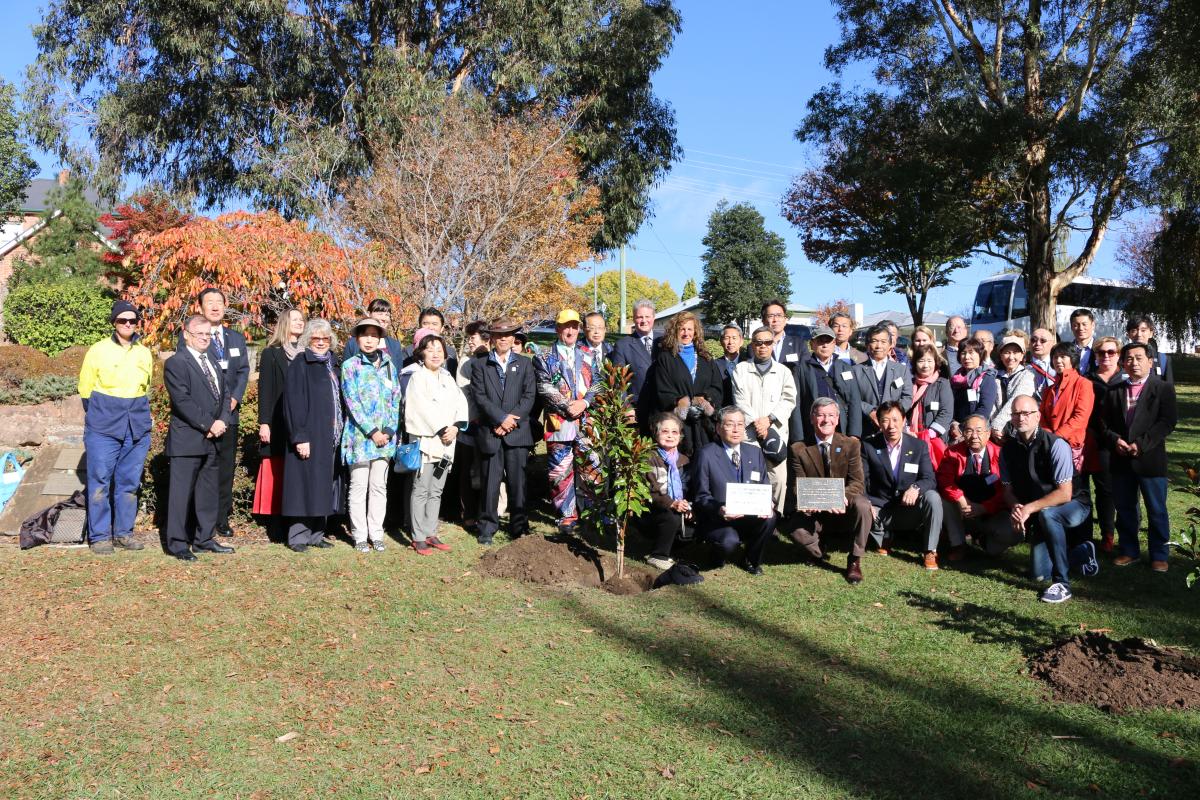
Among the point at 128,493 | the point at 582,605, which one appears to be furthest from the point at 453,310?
the point at 582,605

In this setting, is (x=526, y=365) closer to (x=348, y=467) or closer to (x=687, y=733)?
(x=348, y=467)

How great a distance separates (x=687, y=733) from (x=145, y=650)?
3142 mm

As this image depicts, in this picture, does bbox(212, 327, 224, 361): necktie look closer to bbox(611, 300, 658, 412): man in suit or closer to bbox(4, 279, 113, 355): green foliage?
bbox(611, 300, 658, 412): man in suit

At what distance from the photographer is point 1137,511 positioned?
737 cm

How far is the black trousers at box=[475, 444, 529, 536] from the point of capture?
Result: 26.5 ft

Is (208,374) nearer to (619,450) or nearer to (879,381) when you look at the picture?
(619,450)

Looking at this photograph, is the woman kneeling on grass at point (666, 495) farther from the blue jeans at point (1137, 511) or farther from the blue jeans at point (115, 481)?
the blue jeans at point (115, 481)

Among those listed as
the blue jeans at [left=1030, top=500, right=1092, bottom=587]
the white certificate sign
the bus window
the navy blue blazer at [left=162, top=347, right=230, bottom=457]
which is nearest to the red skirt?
the navy blue blazer at [left=162, top=347, right=230, bottom=457]

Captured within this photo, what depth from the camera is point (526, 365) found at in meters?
8.27

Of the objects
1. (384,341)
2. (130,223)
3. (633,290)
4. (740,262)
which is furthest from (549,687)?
A: (633,290)

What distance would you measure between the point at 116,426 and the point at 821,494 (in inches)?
218

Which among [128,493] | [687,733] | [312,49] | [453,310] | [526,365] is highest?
[312,49]

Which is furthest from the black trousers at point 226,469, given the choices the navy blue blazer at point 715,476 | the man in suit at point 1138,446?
the man in suit at point 1138,446

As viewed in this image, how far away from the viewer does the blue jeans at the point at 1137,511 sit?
7.17 metres
